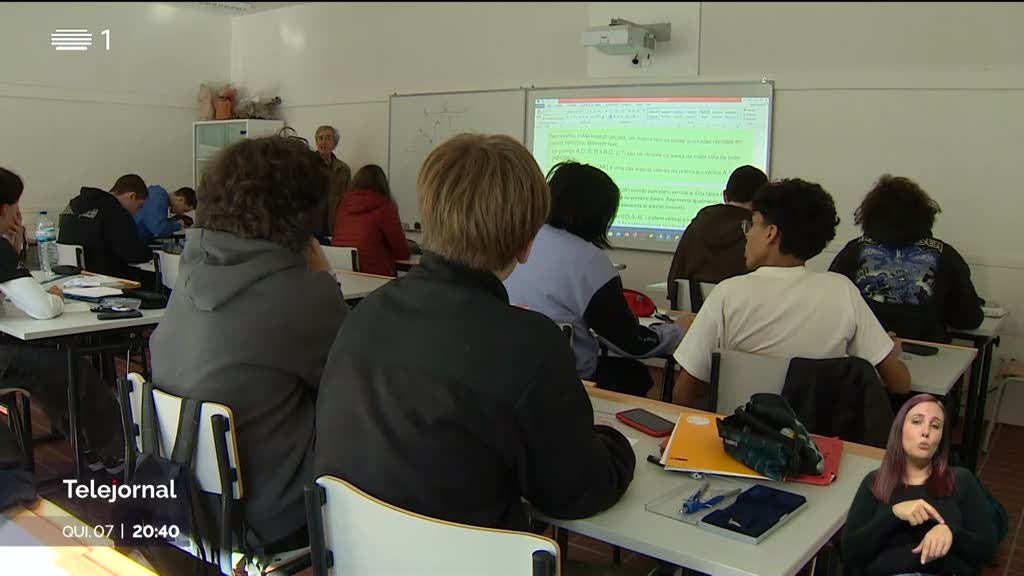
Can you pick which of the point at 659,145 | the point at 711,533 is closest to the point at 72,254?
the point at 659,145

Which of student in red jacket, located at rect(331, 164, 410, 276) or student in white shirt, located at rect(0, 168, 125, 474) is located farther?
student in red jacket, located at rect(331, 164, 410, 276)

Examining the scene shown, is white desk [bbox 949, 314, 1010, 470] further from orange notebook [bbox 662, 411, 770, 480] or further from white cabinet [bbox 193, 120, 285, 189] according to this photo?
white cabinet [bbox 193, 120, 285, 189]

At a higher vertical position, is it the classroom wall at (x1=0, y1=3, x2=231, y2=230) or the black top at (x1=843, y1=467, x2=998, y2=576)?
the classroom wall at (x1=0, y1=3, x2=231, y2=230)

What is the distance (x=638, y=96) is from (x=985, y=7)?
6.67 ft

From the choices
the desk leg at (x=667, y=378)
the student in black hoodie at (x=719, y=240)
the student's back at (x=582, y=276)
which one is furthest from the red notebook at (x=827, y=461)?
the student in black hoodie at (x=719, y=240)

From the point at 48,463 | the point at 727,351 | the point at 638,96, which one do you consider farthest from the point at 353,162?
the point at 727,351

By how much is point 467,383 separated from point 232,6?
7509 mm

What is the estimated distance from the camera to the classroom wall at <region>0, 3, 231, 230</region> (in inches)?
272

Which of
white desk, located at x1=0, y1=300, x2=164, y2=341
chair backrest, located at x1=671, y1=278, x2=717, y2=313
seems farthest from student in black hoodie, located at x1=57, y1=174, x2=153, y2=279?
chair backrest, located at x1=671, y1=278, x2=717, y2=313

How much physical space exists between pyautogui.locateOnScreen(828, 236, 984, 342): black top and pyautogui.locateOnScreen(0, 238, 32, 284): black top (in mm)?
3229

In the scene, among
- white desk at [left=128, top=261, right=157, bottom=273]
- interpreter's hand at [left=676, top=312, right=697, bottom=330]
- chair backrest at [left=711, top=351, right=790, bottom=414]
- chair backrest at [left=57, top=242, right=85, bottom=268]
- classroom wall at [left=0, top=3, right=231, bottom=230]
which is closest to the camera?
chair backrest at [left=711, top=351, right=790, bottom=414]

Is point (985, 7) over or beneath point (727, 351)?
over

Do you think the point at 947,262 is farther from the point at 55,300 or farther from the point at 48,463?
the point at 48,463

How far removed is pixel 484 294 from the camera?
125 cm
